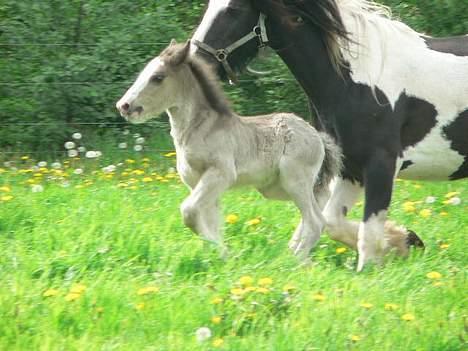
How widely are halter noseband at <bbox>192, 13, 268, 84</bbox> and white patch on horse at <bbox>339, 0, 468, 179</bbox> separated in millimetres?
511

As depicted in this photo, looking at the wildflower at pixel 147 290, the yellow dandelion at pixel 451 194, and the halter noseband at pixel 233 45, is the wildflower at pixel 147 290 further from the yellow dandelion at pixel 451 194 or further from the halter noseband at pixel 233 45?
the yellow dandelion at pixel 451 194

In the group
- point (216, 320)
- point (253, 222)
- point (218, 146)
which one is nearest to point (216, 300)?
point (216, 320)

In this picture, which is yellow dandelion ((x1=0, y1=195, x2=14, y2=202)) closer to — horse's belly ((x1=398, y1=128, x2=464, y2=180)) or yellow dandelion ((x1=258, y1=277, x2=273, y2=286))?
yellow dandelion ((x1=258, y1=277, x2=273, y2=286))

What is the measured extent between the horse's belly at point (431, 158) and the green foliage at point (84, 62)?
458 cm

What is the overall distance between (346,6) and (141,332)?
2.84 meters

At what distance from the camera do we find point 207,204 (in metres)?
6.31

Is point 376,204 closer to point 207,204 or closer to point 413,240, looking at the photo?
point 413,240

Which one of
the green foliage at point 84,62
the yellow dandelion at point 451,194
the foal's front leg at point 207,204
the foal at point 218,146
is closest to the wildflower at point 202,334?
the foal at point 218,146

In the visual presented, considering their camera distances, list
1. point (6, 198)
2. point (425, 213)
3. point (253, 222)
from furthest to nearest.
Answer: point (425, 213), point (6, 198), point (253, 222)

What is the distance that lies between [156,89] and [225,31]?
588 mm

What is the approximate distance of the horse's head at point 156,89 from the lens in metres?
6.28

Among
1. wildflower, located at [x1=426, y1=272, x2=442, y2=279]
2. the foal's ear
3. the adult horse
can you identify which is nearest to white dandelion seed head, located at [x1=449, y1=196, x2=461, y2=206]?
the adult horse

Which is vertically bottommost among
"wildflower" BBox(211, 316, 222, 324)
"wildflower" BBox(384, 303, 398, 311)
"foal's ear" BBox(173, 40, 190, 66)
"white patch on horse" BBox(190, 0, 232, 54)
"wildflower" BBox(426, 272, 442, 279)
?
"wildflower" BBox(426, 272, 442, 279)

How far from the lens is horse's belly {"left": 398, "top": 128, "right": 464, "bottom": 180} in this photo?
22.1 feet
